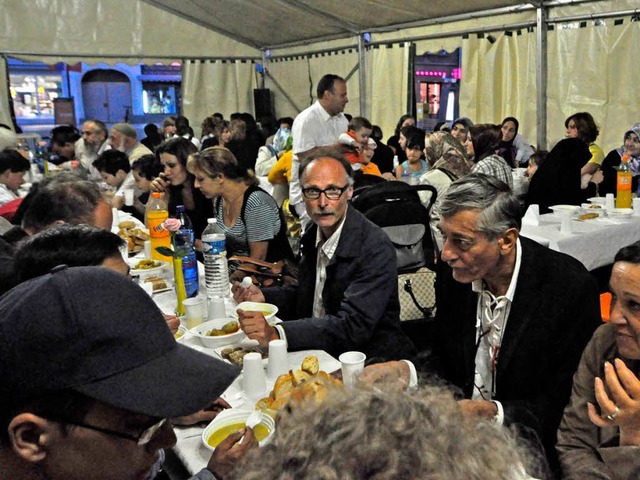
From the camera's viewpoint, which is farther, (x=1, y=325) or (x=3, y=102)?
(x=3, y=102)

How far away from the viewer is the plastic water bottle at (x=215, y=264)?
9.29 feet

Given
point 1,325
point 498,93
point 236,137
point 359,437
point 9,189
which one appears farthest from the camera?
point 236,137

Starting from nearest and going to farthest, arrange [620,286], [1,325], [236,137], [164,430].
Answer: [1,325]
[164,430]
[620,286]
[236,137]

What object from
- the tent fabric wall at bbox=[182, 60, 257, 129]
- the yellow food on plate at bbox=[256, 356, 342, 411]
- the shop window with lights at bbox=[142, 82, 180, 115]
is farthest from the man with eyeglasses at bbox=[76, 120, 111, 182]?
the shop window with lights at bbox=[142, 82, 180, 115]

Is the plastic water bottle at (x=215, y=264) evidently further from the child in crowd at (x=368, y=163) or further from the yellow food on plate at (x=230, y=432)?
the child in crowd at (x=368, y=163)

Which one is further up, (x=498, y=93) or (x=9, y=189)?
(x=498, y=93)

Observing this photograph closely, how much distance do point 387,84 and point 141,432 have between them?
8602mm

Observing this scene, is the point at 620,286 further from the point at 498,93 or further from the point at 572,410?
the point at 498,93

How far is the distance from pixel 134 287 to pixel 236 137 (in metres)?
7.81

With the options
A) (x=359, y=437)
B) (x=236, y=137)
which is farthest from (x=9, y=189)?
(x=359, y=437)

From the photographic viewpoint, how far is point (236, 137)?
8.69 meters

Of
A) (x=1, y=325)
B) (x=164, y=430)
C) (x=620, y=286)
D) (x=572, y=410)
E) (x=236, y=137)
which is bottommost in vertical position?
(x=572, y=410)

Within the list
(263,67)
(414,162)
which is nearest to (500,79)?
(414,162)

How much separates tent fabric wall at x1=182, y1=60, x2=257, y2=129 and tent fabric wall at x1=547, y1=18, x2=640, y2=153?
6.64m
